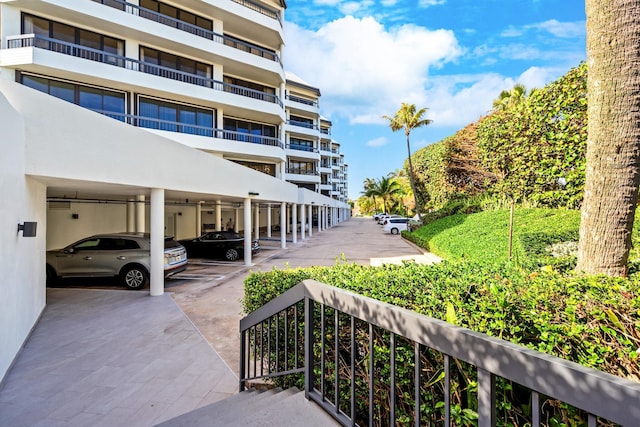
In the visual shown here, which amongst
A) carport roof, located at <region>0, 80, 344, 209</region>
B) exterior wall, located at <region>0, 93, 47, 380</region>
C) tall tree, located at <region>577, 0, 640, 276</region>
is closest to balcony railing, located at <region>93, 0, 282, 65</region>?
carport roof, located at <region>0, 80, 344, 209</region>

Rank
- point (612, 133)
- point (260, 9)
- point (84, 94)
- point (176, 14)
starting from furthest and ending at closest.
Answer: point (260, 9) < point (176, 14) < point (84, 94) < point (612, 133)

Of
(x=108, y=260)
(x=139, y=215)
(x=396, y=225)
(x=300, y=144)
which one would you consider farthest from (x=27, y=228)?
(x=300, y=144)

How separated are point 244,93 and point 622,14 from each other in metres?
21.2

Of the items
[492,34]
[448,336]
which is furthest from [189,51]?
[448,336]

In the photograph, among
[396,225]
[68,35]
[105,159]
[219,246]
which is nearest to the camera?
[105,159]

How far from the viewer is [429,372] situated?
222cm

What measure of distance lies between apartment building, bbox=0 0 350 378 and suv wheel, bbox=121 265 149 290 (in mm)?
858

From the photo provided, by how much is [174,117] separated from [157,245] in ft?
43.0

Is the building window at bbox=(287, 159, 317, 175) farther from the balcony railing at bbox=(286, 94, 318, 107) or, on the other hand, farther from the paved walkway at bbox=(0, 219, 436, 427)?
the paved walkway at bbox=(0, 219, 436, 427)

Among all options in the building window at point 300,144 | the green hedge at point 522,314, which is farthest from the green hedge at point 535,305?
the building window at point 300,144

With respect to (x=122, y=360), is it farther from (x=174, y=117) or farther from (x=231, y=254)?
(x=174, y=117)

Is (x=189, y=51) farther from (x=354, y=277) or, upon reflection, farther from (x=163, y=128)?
(x=354, y=277)

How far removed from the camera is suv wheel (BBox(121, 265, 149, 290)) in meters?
8.98

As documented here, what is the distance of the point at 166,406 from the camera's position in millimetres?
3686
